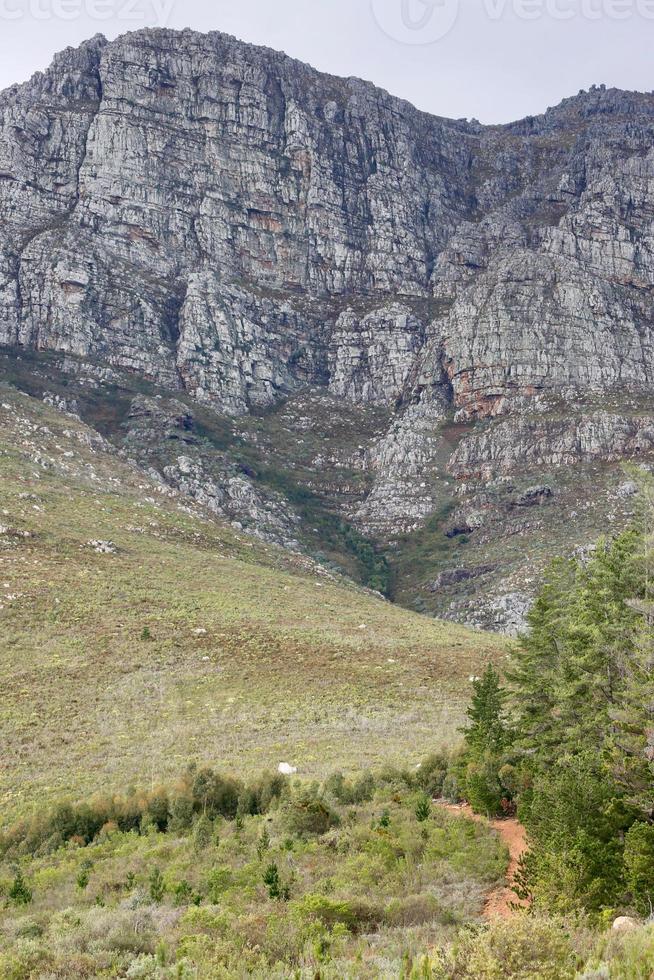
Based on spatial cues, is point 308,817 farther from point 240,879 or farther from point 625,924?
point 625,924

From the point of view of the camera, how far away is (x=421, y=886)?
1350 cm

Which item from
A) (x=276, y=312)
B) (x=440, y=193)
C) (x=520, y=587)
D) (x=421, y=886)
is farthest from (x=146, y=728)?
(x=440, y=193)

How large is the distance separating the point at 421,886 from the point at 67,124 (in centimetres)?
14042

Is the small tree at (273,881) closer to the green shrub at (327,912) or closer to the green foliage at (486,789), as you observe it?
the green shrub at (327,912)

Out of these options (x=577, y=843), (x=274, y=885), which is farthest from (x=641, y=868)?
(x=274, y=885)

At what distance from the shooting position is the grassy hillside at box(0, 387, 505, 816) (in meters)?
24.5

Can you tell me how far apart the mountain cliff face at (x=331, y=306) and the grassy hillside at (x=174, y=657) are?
2904 centimetres

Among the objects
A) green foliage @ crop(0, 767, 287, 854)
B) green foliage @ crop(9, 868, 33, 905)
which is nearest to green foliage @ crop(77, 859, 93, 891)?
green foliage @ crop(9, 868, 33, 905)

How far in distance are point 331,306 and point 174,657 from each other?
349 ft

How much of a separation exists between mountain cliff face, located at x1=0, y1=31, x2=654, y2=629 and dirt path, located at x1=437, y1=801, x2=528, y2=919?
187 ft

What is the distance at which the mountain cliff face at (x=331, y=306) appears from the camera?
95000mm

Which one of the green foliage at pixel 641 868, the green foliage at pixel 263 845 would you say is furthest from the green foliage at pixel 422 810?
the green foliage at pixel 641 868

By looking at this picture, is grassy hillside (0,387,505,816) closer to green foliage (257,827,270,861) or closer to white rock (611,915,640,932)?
green foliage (257,827,270,861)

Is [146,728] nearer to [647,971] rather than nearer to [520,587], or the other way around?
[647,971]
